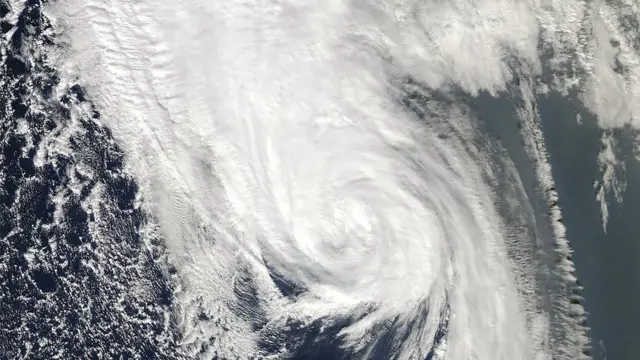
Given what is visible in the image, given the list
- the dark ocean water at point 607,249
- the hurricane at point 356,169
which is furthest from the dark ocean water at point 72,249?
the dark ocean water at point 607,249

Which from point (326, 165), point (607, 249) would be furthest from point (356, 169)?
point (607, 249)

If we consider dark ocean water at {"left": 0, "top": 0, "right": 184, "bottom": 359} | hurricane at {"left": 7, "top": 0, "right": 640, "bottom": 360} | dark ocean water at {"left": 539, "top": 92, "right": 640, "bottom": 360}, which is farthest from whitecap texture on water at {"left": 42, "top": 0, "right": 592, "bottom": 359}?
dark ocean water at {"left": 539, "top": 92, "right": 640, "bottom": 360}

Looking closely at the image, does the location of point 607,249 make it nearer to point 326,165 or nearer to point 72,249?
point 326,165

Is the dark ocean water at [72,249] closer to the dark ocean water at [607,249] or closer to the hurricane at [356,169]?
the hurricane at [356,169]

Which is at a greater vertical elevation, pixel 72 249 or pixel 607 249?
pixel 607 249

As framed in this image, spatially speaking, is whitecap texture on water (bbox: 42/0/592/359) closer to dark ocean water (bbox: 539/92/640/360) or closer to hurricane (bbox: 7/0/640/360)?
hurricane (bbox: 7/0/640/360)

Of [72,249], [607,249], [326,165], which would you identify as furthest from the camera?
[72,249]
